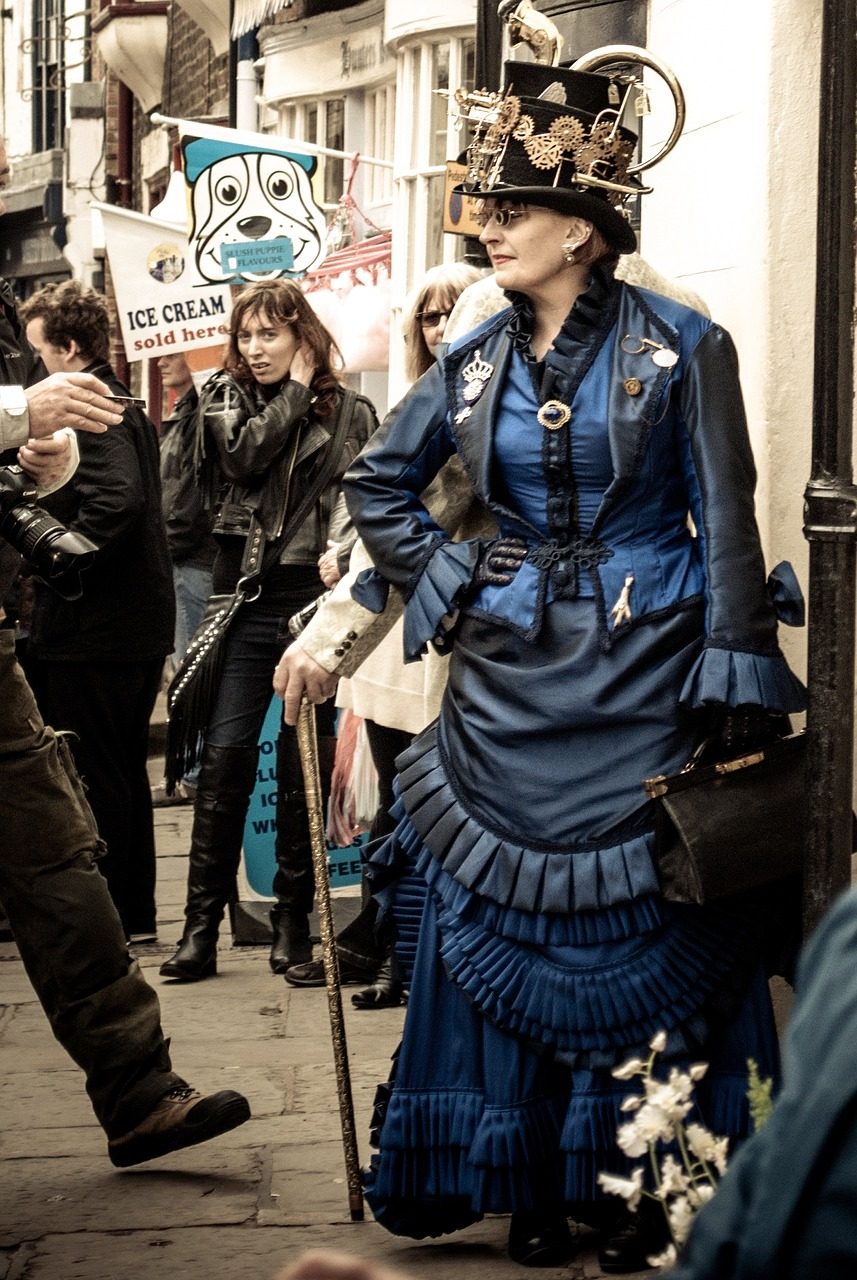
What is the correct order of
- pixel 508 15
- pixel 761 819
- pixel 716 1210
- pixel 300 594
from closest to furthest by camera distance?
pixel 716 1210
pixel 761 819
pixel 508 15
pixel 300 594

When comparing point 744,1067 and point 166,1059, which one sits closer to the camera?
point 744,1067

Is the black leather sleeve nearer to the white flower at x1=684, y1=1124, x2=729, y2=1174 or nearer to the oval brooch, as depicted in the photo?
the oval brooch

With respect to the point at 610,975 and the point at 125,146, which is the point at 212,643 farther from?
the point at 125,146

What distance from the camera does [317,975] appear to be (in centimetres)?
620

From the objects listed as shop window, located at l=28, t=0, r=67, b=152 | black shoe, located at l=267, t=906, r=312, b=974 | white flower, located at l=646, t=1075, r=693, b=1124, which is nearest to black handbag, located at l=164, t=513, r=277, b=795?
black shoe, located at l=267, t=906, r=312, b=974

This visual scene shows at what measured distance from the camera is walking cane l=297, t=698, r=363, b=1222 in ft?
13.0

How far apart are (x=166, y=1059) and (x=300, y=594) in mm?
2136

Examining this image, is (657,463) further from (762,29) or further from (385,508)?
(762,29)

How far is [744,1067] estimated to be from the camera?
3635 mm

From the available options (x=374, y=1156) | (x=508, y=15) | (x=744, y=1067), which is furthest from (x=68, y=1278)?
(x=508, y=15)

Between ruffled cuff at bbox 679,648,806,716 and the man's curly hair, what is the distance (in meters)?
3.63

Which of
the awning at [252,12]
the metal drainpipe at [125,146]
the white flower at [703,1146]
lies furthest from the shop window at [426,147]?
the metal drainpipe at [125,146]

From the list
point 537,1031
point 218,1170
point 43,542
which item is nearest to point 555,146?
point 43,542

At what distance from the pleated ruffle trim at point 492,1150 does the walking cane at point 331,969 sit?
0.45ft
